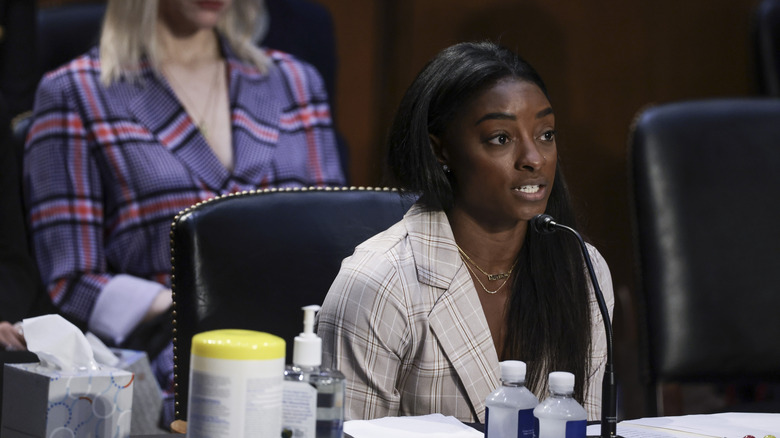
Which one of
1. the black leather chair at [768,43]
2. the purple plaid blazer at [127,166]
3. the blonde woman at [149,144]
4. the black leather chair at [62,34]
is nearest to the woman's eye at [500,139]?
the blonde woman at [149,144]

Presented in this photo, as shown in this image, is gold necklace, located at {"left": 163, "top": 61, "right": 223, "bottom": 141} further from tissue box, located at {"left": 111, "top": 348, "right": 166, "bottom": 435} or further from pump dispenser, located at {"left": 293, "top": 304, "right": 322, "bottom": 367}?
pump dispenser, located at {"left": 293, "top": 304, "right": 322, "bottom": 367}

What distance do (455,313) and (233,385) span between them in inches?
20.1

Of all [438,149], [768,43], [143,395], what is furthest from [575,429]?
[768,43]

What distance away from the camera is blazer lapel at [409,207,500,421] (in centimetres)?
125

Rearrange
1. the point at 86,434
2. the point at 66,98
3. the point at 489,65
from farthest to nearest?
the point at 66,98, the point at 489,65, the point at 86,434

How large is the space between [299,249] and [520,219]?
0.92ft

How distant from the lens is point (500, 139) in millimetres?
1253

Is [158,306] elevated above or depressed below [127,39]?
below

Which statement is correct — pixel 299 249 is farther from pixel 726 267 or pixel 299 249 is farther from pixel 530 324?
pixel 726 267

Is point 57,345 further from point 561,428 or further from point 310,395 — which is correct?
point 561,428

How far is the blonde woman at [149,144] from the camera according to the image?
1878 mm

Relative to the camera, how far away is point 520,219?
1301 millimetres

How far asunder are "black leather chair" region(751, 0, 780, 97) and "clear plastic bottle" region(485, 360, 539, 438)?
1788 mm

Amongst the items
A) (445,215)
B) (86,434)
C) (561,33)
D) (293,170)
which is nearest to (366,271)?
(445,215)
